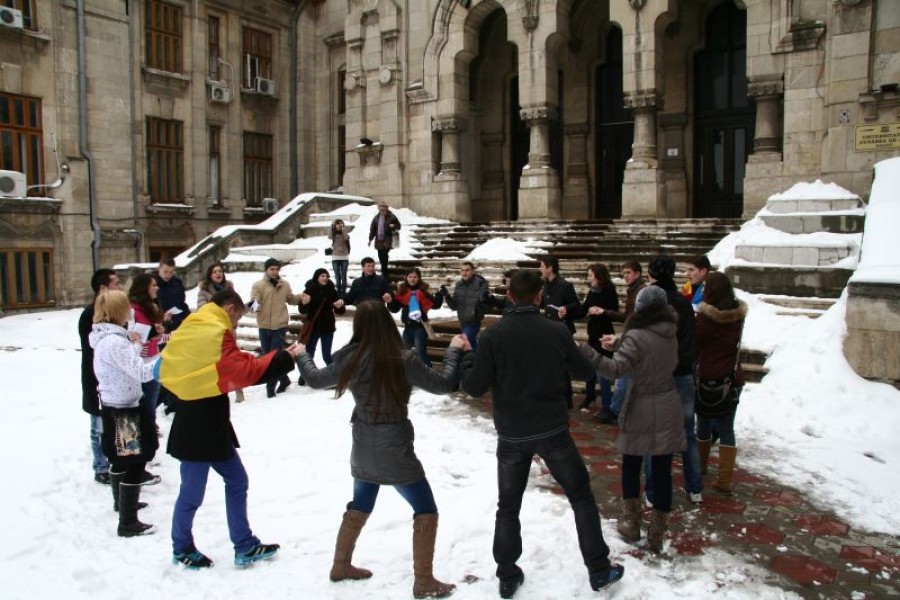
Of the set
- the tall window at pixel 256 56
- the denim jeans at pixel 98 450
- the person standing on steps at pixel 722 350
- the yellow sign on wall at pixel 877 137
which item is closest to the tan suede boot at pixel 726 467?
the person standing on steps at pixel 722 350

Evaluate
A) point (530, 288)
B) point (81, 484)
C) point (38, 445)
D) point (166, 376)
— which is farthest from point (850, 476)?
point (38, 445)

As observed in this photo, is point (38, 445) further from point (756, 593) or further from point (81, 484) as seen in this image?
point (756, 593)

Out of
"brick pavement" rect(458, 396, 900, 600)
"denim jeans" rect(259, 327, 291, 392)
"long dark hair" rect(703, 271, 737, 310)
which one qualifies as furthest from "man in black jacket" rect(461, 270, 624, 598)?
"denim jeans" rect(259, 327, 291, 392)

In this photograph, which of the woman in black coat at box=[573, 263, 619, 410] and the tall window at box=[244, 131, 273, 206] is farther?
the tall window at box=[244, 131, 273, 206]

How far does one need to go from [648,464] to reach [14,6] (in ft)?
71.1

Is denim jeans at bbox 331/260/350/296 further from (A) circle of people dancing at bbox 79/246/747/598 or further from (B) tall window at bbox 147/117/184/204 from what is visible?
(B) tall window at bbox 147/117/184/204

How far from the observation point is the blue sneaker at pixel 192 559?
4641mm

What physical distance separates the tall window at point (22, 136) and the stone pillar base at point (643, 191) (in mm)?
16402

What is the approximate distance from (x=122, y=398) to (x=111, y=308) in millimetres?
696

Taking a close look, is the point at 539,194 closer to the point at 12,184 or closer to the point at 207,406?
the point at 12,184

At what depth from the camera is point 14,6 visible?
63.0 ft

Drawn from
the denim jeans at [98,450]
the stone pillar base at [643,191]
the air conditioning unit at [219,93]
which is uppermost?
the air conditioning unit at [219,93]

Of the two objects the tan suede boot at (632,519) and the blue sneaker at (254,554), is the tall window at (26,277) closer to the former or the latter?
the blue sneaker at (254,554)

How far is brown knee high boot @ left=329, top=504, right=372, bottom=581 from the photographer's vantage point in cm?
429
